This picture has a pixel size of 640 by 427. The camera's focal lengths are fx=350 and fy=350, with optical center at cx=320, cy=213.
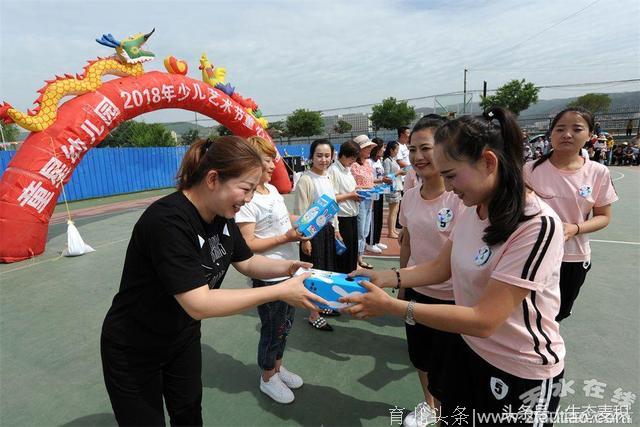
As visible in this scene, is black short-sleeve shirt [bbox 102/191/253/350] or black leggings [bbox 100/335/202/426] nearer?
black short-sleeve shirt [bbox 102/191/253/350]

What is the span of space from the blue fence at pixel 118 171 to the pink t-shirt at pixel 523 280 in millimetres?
11767

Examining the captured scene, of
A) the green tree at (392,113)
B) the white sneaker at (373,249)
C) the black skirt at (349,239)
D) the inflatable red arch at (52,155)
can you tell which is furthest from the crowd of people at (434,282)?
the green tree at (392,113)

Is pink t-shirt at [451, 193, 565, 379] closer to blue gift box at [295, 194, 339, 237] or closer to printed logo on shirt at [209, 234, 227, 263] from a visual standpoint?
printed logo on shirt at [209, 234, 227, 263]

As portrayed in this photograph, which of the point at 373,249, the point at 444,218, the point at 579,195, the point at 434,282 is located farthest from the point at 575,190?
the point at 373,249

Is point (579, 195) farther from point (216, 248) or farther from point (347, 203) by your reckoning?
point (216, 248)

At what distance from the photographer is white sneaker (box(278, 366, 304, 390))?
8.21 feet

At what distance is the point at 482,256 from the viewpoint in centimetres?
129

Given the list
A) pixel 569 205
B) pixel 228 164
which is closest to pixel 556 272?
pixel 228 164

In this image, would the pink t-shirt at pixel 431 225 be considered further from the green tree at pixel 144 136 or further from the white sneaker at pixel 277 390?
the green tree at pixel 144 136

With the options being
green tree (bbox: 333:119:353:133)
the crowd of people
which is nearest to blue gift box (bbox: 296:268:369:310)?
the crowd of people

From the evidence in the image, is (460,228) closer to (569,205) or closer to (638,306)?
(569,205)

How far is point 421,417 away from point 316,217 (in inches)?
55.2

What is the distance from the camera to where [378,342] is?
3.07 m

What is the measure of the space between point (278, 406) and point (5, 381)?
220cm
